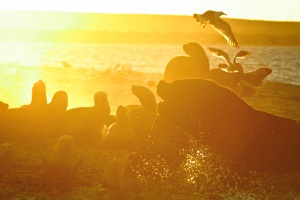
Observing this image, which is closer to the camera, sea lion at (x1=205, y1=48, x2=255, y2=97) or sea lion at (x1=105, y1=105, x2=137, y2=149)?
sea lion at (x1=105, y1=105, x2=137, y2=149)

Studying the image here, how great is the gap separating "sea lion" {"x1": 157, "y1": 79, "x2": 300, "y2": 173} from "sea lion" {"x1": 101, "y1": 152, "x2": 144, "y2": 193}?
3.95ft

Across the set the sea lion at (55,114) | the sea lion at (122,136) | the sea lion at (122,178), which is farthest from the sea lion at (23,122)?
the sea lion at (122,178)

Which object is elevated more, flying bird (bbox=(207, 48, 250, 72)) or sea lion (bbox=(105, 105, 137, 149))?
flying bird (bbox=(207, 48, 250, 72))

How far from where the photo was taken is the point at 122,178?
7625 millimetres

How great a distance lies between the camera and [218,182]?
8.44 metres

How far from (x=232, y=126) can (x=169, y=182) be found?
4.64 ft

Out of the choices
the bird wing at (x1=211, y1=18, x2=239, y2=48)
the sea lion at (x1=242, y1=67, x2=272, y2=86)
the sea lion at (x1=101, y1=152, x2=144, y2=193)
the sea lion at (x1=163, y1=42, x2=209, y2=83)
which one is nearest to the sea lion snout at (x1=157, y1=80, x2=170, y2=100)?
the sea lion at (x1=101, y1=152, x2=144, y2=193)

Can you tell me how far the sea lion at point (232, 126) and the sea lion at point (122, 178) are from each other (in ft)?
3.95

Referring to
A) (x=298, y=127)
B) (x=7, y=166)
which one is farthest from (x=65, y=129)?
(x=298, y=127)

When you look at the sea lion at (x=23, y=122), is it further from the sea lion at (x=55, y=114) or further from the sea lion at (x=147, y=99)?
the sea lion at (x=147, y=99)

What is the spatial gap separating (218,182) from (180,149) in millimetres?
858

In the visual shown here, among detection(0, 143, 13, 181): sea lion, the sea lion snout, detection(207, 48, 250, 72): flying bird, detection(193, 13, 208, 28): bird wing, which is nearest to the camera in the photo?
detection(0, 143, 13, 181): sea lion

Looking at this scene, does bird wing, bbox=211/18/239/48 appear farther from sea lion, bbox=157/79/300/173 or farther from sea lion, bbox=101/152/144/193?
sea lion, bbox=101/152/144/193

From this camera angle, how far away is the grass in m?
7.64
